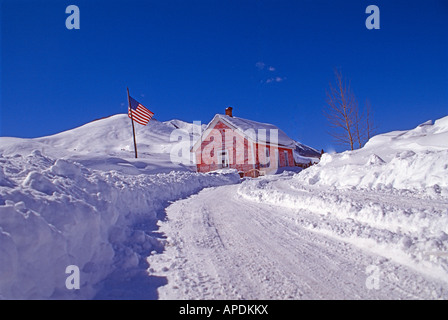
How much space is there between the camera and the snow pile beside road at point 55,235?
2.41 meters

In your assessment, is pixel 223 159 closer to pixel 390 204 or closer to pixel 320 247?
pixel 390 204

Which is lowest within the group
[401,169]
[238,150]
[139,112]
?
[401,169]

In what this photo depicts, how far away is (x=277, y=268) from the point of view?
3.19 meters

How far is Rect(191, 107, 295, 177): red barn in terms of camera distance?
79.1 ft

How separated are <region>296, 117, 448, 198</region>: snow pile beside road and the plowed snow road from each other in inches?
141

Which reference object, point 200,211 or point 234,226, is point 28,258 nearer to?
point 234,226

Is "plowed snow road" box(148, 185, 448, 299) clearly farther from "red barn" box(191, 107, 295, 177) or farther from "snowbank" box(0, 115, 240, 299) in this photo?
"red barn" box(191, 107, 295, 177)

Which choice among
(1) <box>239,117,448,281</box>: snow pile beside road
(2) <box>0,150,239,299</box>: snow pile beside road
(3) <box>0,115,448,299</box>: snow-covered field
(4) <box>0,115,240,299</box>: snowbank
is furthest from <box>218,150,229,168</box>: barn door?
(2) <box>0,150,239,299</box>: snow pile beside road

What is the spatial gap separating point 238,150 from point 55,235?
22.7 m

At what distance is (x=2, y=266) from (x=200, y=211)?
5.06m

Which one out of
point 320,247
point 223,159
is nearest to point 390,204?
point 320,247

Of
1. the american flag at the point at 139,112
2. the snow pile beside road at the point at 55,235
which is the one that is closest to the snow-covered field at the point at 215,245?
the snow pile beside road at the point at 55,235

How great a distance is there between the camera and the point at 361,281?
2785 millimetres
